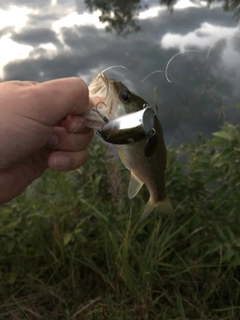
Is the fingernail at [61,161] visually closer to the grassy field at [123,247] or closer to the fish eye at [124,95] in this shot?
the fish eye at [124,95]

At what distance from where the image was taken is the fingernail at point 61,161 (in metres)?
1.65

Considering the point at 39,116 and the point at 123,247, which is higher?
the point at 39,116

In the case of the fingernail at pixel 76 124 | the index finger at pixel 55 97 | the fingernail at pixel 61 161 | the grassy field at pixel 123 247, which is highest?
the index finger at pixel 55 97

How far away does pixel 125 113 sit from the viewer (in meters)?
1.17

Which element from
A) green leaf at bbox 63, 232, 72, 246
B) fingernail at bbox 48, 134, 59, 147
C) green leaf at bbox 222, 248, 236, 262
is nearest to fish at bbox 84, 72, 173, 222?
fingernail at bbox 48, 134, 59, 147

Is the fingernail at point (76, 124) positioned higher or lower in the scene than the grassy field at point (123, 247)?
higher

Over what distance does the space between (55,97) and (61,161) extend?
38 centimetres

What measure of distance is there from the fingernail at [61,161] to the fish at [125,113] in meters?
0.38

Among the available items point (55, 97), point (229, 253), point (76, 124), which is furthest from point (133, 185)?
point (229, 253)

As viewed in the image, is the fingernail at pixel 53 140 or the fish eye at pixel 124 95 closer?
the fish eye at pixel 124 95

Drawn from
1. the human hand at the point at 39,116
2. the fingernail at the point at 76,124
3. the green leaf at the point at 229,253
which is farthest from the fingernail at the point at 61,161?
the green leaf at the point at 229,253

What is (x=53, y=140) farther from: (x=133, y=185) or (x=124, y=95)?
(x=124, y=95)

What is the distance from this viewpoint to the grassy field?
2.12m

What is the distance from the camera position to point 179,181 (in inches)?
93.4
